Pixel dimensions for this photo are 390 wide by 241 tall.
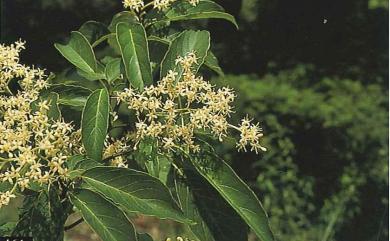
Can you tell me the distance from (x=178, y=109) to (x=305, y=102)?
2774 mm

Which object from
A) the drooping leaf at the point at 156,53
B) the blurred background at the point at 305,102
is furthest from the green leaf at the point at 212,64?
the blurred background at the point at 305,102

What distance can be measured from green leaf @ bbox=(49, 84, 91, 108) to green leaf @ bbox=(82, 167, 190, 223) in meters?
0.19

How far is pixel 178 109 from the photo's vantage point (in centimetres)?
116

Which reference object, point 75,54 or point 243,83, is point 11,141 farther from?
point 243,83

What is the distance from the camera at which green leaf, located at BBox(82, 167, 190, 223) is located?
108 cm

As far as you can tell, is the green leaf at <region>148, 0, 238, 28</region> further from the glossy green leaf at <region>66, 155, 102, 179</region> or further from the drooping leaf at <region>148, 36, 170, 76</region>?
the glossy green leaf at <region>66, 155, 102, 179</region>

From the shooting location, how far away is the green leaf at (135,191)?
3.54 ft

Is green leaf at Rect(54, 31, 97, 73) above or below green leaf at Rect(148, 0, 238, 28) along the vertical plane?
below

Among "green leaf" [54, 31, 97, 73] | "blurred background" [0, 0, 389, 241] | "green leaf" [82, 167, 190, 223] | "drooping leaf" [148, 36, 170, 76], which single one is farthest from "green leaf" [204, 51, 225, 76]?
"blurred background" [0, 0, 389, 241]

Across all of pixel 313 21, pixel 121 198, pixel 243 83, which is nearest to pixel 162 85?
pixel 121 198

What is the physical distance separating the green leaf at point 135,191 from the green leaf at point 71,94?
0.63 ft

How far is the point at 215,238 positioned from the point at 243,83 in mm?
2812

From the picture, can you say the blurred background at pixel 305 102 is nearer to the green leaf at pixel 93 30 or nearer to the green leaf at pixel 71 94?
the green leaf at pixel 93 30

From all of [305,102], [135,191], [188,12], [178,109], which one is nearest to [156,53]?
[188,12]
